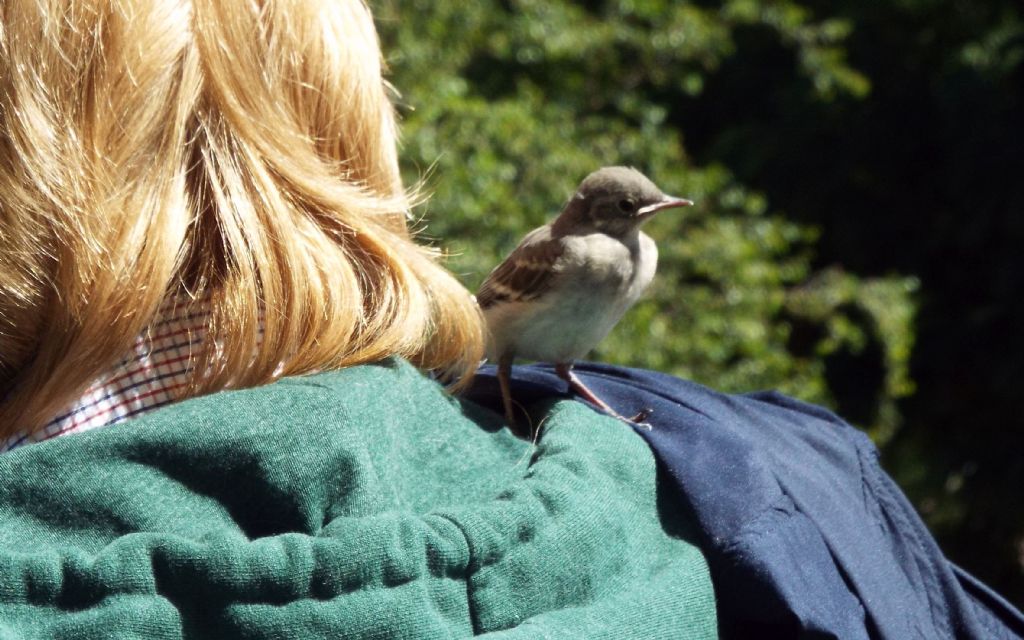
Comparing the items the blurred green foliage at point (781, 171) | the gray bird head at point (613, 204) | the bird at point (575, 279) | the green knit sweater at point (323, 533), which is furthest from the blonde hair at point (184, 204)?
the blurred green foliage at point (781, 171)

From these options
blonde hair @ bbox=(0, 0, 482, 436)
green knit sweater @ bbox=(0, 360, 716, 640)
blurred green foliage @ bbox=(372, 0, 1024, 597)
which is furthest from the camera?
blurred green foliage @ bbox=(372, 0, 1024, 597)

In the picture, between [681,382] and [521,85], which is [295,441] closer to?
[681,382]

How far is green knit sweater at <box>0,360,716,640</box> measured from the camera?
134 cm

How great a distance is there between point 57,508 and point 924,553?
4.75ft

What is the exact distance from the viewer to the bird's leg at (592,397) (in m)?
1.99

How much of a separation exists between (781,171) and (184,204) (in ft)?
21.5

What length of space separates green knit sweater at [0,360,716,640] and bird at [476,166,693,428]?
1.39 meters

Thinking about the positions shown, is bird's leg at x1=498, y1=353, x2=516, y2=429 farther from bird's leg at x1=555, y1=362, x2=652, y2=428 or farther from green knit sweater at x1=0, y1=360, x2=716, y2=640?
green knit sweater at x1=0, y1=360, x2=716, y2=640

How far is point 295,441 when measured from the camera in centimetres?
150

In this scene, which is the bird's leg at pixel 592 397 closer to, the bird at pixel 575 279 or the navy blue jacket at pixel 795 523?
the navy blue jacket at pixel 795 523

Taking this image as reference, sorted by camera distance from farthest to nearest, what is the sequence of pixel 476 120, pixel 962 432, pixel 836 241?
pixel 836 241, pixel 962 432, pixel 476 120

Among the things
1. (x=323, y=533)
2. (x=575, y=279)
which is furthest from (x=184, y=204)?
(x=575, y=279)

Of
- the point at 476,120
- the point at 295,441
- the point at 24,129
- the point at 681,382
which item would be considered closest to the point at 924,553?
the point at 681,382

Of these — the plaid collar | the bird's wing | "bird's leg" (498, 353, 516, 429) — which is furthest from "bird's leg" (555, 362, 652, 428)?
the plaid collar
